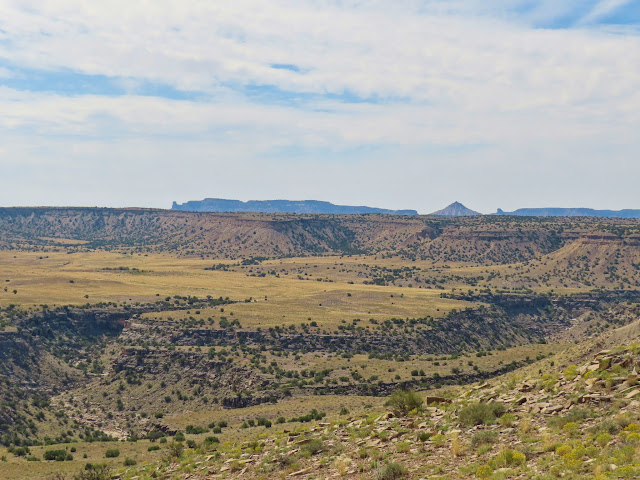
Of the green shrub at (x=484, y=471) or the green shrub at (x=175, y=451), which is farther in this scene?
the green shrub at (x=175, y=451)

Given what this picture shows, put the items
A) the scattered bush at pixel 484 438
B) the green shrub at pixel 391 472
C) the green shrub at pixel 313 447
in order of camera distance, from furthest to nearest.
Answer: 1. the green shrub at pixel 313 447
2. the scattered bush at pixel 484 438
3. the green shrub at pixel 391 472

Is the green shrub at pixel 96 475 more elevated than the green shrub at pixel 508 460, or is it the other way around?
the green shrub at pixel 508 460

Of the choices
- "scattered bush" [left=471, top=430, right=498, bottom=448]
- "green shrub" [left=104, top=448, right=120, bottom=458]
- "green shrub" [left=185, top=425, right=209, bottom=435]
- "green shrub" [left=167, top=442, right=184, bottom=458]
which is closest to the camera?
"scattered bush" [left=471, top=430, right=498, bottom=448]

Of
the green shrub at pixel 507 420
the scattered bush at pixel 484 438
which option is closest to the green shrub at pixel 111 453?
the scattered bush at pixel 484 438

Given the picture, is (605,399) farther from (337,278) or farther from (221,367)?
(337,278)

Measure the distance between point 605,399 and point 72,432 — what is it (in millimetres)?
47119

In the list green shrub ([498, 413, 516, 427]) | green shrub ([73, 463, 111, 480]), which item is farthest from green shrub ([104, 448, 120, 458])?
green shrub ([498, 413, 516, 427])

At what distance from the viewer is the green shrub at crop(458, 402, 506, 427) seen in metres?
22.7

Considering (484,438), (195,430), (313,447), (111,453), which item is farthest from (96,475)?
(484,438)

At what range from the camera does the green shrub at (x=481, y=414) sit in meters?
22.7

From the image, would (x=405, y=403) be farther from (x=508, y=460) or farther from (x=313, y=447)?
(x=508, y=460)

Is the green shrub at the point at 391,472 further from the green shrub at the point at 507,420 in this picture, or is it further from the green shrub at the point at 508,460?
the green shrub at the point at 507,420

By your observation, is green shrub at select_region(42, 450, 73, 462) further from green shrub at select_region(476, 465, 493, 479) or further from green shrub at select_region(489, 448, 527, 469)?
green shrub at select_region(489, 448, 527, 469)

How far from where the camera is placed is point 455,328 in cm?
9744
